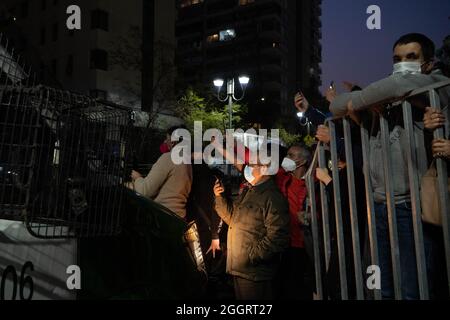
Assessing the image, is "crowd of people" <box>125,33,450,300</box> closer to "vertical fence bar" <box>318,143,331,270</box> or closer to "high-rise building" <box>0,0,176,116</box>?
"vertical fence bar" <box>318,143,331,270</box>

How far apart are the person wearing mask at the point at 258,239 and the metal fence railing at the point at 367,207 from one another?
1.09ft

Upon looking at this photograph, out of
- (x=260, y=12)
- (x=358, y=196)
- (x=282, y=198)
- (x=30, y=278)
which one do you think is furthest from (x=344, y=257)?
(x=260, y=12)

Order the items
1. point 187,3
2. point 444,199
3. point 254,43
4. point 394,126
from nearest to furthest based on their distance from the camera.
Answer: point 444,199
point 394,126
point 254,43
point 187,3

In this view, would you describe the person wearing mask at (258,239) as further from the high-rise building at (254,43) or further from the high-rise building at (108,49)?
the high-rise building at (254,43)

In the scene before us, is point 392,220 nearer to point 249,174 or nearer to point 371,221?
point 371,221

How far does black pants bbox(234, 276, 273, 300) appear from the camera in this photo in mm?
3967

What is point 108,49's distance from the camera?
32.8 meters

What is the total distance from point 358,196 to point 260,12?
7710cm

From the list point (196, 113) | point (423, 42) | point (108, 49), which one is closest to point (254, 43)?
point (108, 49)

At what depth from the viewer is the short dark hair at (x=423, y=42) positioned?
112 inches

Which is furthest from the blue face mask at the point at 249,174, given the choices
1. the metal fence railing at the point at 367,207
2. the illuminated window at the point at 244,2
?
the illuminated window at the point at 244,2


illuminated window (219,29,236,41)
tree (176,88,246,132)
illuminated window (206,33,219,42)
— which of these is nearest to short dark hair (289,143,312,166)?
tree (176,88,246,132)

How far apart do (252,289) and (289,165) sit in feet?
6.27

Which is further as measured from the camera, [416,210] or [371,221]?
[371,221]
